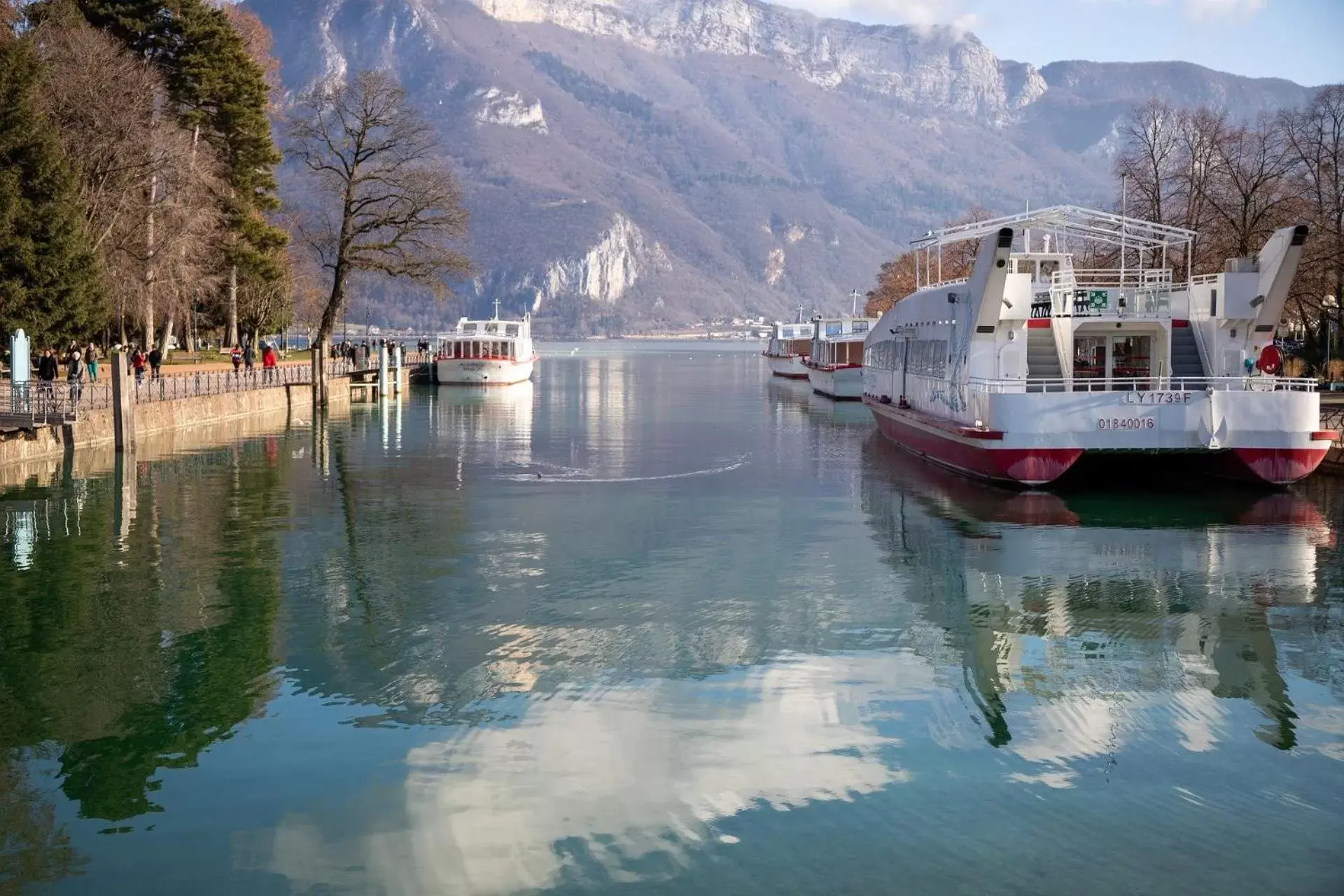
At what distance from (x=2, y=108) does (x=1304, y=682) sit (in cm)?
4151

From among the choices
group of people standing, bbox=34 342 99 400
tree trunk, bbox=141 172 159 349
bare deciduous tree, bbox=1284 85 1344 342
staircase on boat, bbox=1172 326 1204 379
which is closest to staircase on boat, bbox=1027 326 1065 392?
staircase on boat, bbox=1172 326 1204 379

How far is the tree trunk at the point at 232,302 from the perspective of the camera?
2689 inches

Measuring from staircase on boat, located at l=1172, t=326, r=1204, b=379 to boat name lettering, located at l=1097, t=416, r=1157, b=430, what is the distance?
13.2 ft

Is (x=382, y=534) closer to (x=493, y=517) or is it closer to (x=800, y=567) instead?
(x=493, y=517)

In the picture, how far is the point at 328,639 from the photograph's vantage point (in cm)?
1638

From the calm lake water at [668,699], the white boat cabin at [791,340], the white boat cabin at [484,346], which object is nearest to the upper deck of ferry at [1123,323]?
the calm lake water at [668,699]

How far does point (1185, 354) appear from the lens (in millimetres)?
31875

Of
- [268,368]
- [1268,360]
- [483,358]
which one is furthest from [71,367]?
[483,358]

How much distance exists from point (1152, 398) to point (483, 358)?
64.1 metres

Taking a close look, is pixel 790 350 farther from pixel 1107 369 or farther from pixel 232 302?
pixel 1107 369

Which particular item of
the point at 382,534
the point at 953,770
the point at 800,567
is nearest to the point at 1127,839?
the point at 953,770

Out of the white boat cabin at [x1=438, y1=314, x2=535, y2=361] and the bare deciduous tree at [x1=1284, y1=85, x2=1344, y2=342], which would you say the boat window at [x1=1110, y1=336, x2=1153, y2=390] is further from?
the white boat cabin at [x1=438, y1=314, x2=535, y2=361]

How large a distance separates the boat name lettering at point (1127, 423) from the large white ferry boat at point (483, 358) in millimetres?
61698

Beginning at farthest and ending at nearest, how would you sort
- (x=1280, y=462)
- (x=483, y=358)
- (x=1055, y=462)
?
(x=483, y=358)
(x=1055, y=462)
(x=1280, y=462)
